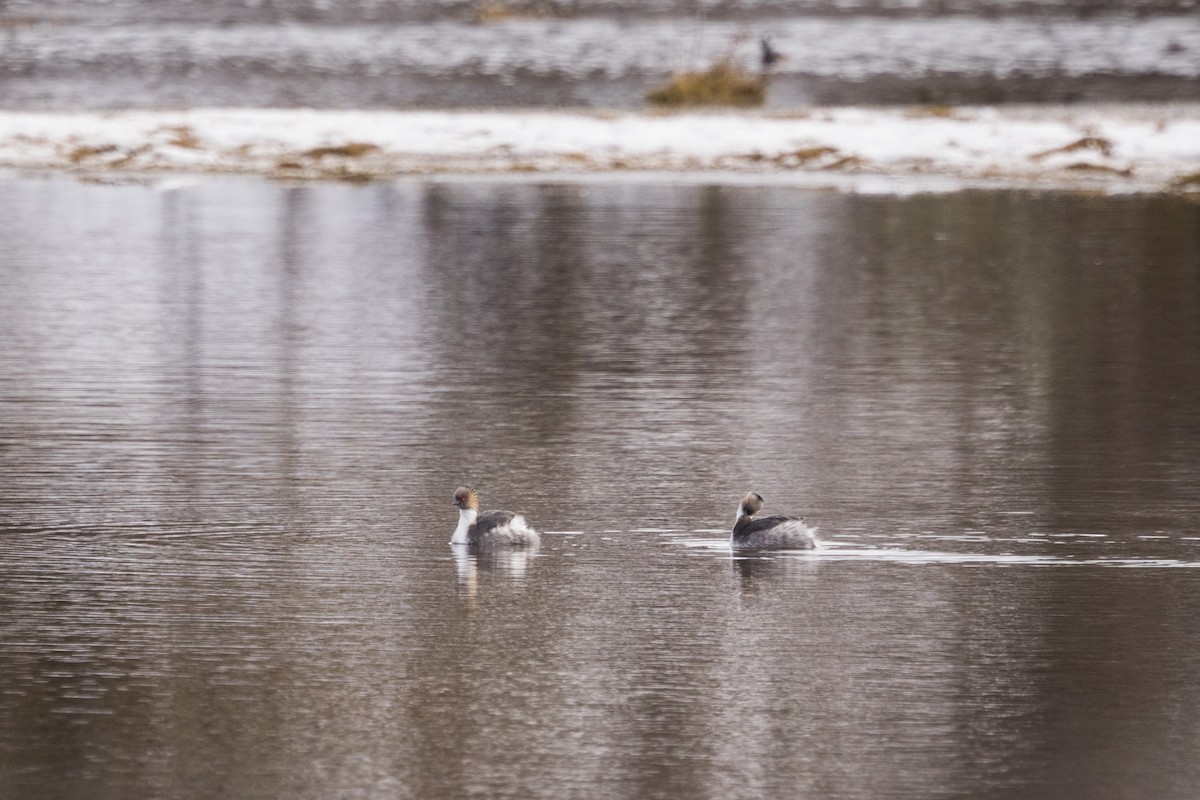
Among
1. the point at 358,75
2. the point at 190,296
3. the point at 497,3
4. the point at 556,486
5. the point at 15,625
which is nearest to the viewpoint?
the point at 15,625

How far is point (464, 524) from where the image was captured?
32.3 ft

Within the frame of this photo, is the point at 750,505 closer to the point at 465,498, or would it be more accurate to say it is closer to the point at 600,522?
the point at 600,522

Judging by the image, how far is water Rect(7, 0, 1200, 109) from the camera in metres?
38.8

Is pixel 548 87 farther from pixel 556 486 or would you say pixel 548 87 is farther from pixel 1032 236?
pixel 556 486

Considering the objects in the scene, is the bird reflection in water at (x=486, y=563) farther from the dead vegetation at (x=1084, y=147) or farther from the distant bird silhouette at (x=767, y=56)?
the distant bird silhouette at (x=767, y=56)

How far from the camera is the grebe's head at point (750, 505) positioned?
9.70 m

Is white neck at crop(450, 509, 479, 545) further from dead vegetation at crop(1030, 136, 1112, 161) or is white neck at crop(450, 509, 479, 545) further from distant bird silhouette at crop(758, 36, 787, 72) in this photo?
distant bird silhouette at crop(758, 36, 787, 72)

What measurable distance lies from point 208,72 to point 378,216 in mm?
19691

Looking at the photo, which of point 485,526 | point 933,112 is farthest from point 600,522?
point 933,112

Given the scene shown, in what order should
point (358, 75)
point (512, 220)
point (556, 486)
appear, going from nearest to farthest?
1. point (556, 486)
2. point (512, 220)
3. point (358, 75)

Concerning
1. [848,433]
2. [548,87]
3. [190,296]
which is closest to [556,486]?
[848,433]

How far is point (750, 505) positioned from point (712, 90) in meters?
27.0

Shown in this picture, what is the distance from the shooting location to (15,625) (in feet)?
27.9

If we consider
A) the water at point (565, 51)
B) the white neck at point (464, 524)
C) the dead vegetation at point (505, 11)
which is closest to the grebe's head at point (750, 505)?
the white neck at point (464, 524)
